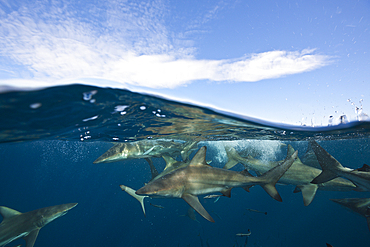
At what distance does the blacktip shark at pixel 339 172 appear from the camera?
455 centimetres

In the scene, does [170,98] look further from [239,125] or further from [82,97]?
[239,125]

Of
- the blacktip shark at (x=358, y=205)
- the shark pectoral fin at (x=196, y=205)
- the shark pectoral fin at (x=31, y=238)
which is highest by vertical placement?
the shark pectoral fin at (x=196, y=205)


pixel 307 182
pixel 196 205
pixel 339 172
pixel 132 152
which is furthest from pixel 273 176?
pixel 132 152

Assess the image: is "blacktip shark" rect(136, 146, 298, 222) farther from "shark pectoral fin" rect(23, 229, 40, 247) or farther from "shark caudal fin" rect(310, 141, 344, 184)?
"shark pectoral fin" rect(23, 229, 40, 247)

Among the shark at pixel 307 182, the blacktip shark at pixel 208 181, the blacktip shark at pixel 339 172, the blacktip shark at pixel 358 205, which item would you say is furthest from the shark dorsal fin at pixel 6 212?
the blacktip shark at pixel 358 205

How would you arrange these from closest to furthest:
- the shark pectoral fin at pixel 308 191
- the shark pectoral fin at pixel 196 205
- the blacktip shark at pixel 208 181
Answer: the shark pectoral fin at pixel 196 205 → the blacktip shark at pixel 208 181 → the shark pectoral fin at pixel 308 191

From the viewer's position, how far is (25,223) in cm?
793

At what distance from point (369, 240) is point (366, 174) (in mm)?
63074

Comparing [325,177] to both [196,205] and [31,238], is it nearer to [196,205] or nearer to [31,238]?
[196,205]

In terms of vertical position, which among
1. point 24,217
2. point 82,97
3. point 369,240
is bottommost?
point 369,240

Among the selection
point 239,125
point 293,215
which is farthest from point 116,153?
point 293,215

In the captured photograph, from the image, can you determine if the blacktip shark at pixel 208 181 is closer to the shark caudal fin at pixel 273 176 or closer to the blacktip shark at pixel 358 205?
the shark caudal fin at pixel 273 176

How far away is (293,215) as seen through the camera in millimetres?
98938

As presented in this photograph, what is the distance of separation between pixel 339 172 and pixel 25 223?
12361mm
